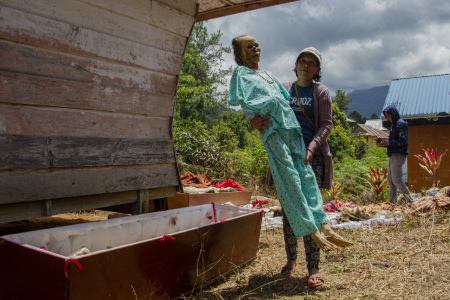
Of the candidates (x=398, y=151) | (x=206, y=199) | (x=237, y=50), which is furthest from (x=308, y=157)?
(x=398, y=151)

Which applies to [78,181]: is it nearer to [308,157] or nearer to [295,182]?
[295,182]

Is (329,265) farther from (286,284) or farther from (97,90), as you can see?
(97,90)

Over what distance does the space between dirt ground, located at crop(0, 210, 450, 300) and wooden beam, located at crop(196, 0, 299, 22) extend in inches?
111

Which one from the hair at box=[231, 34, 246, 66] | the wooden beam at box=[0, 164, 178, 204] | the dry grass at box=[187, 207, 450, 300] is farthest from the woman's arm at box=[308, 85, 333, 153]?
the wooden beam at box=[0, 164, 178, 204]

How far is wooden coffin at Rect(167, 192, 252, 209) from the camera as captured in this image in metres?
5.06

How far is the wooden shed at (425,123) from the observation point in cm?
845

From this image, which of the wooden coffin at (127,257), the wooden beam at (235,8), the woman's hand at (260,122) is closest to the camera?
the wooden coffin at (127,257)

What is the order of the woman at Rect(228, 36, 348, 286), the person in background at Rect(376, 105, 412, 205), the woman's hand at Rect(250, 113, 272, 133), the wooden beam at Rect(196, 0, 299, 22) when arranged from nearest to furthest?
the woman at Rect(228, 36, 348, 286), the woman's hand at Rect(250, 113, 272, 133), the wooden beam at Rect(196, 0, 299, 22), the person in background at Rect(376, 105, 412, 205)

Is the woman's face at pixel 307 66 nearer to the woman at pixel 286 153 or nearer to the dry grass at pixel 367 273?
the woman at pixel 286 153

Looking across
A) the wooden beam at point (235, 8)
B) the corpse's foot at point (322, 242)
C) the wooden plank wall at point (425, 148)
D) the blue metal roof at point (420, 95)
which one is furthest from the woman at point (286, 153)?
the wooden plank wall at point (425, 148)

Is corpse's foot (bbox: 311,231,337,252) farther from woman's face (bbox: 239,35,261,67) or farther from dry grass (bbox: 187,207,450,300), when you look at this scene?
woman's face (bbox: 239,35,261,67)

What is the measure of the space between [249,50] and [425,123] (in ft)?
23.7

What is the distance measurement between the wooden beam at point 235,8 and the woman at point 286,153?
1409 mm

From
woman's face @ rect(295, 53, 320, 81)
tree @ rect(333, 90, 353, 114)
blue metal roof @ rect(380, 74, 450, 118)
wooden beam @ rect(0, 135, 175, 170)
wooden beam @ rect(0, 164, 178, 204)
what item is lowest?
wooden beam @ rect(0, 164, 178, 204)
